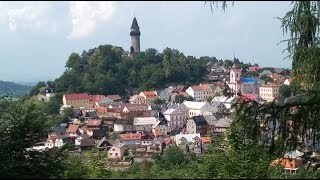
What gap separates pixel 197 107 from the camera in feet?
178

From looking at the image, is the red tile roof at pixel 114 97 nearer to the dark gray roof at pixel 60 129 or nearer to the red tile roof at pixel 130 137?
the dark gray roof at pixel 60 129

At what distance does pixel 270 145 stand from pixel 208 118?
4260cm

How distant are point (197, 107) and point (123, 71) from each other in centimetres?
1602

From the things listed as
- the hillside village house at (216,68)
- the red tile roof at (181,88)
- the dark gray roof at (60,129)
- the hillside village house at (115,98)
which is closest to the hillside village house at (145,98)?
the hillside village house at (115,98)

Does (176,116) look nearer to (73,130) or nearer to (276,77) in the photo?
(73,130)

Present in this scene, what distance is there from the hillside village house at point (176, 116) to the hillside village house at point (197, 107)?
58.3 inches

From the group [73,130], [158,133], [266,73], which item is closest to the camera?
[73,130]

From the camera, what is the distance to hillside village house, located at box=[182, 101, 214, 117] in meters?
52.9

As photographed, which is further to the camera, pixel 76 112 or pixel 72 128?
pixel 76 112

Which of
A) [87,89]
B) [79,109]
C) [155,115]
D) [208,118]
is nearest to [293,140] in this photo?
[208,118]

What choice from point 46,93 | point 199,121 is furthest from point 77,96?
point 199,121

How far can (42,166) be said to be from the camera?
6.29 meters

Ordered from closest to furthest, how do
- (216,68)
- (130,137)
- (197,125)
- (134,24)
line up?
(130,137) < (197,125) < (216,68) < (134,24)

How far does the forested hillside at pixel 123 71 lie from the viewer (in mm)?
63875
